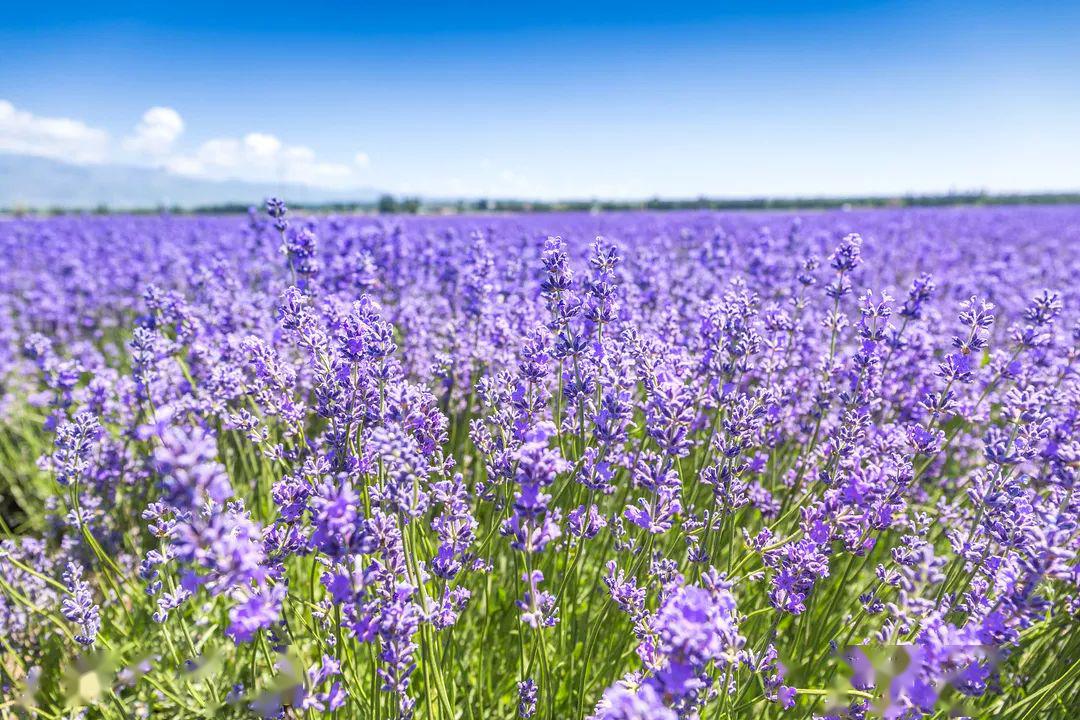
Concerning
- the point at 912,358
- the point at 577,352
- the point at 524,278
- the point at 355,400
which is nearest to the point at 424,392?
the point at 355,400

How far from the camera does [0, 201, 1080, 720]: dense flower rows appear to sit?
1376mm

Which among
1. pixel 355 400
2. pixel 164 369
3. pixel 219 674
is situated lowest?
pixel 219 674

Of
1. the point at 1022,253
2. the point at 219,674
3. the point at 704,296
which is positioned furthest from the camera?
the point at 1022,253

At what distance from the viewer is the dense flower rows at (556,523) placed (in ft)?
4.51

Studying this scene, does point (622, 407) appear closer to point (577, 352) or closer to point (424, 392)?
point (577, 352)

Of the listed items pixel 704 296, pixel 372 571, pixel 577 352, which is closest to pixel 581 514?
pixel 577 352

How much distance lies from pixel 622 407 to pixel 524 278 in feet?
15.5

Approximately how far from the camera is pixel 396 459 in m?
1.38

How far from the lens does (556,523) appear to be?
81.0 inches

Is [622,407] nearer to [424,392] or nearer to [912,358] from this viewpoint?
[424,392]

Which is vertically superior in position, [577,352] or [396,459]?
[577,352]

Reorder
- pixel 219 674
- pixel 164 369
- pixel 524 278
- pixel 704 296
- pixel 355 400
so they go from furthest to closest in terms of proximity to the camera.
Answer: pixel 524 278, pixel 704 296, pixel 164 369, pixel 219 674, pixel 355 400

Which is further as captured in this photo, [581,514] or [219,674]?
[219,674]

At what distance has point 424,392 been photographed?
2.01 m
